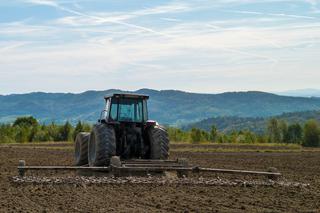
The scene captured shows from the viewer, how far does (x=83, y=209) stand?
41.0ft

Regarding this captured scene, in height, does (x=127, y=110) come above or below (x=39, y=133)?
above

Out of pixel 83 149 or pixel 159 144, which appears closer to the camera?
pixel 159 144

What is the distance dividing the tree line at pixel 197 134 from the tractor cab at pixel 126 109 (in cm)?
4703

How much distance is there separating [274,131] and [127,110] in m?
62.2

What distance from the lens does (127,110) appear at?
21953 millimetres

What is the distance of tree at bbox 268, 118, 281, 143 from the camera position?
79.2 meters

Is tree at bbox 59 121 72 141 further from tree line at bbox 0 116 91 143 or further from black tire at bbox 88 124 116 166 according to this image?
black tire at bbox 88 124 116 166

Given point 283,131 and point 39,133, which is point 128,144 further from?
point 283,131

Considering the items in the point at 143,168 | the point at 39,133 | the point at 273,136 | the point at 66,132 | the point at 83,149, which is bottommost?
the point at 143,168

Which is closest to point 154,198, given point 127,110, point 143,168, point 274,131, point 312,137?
point 143,168

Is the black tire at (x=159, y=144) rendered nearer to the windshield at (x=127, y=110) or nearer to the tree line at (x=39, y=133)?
the windshield at (x=127, y=110)

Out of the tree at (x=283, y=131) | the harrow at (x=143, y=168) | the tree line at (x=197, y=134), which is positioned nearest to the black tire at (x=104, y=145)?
the harrow at (x=143, y=168)

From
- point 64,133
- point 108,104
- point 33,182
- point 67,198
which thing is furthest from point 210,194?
point 64,133

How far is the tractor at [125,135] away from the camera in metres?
20.0
